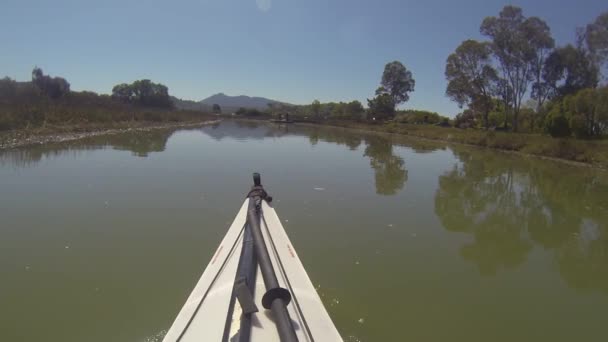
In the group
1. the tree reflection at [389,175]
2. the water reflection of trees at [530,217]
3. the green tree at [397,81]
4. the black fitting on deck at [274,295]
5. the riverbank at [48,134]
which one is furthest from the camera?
the green tree at [397,81]

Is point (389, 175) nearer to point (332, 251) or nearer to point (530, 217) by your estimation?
point (530, 217)

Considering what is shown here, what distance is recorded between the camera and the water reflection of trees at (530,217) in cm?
446

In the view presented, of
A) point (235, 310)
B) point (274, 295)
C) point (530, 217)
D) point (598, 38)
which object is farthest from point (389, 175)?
point (598, 38)

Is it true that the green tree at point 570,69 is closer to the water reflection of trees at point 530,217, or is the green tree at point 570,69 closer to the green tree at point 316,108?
the water reflection of trees at point 530,217

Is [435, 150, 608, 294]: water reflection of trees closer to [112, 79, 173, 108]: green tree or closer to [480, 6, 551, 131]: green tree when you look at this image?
[480, 6, 551, 131]: green tree

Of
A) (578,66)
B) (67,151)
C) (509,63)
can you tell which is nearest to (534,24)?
(509,63)

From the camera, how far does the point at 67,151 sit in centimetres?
1102

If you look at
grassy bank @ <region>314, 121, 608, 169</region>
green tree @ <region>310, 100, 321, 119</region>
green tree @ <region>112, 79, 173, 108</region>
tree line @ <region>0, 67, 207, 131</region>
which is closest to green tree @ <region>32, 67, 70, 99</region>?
tree line @ <region>0, 67, 207, 131</region>

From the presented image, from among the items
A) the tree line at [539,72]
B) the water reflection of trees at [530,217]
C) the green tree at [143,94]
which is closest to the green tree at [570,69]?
the tree line at [539,72]

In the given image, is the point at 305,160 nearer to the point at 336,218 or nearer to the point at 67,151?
the point at 336,218

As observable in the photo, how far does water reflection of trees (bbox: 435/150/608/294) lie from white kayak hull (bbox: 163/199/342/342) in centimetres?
284

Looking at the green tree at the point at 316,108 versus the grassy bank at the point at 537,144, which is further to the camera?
the green tree at the point at 316,108

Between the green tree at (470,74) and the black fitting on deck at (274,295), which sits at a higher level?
the green tree at (470,74)

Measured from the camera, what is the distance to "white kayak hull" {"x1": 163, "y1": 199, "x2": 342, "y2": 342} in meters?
1.90
